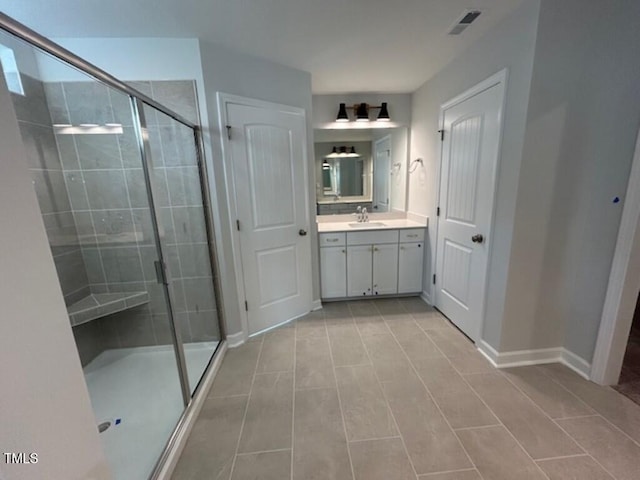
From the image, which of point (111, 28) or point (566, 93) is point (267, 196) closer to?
point (111, 28)

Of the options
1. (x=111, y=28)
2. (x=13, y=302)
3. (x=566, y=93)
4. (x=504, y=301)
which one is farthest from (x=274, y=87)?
(x=504, y=301)

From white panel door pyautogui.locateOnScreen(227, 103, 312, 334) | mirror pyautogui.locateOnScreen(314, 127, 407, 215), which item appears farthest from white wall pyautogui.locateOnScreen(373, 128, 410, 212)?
white panel door pyautogui.locateOnScreen(227, 103, 312, 334)

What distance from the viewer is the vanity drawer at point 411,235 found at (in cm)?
288

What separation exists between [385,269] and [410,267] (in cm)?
30

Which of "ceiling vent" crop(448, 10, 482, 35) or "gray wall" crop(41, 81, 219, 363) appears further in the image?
"gray wall" crop(41, 81, 219, 363)

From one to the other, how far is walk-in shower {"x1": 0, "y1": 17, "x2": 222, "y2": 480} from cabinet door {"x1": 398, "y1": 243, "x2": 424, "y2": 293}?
79.0 inches

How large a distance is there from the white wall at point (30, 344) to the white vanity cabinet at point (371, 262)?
2.25 metres

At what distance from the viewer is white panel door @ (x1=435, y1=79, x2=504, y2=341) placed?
1870 millimetres

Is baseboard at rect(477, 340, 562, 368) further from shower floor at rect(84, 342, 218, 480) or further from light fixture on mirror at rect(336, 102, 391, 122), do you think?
light fixture on mirror at rect(336, 102, 391, 122)

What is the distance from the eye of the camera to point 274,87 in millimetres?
2234

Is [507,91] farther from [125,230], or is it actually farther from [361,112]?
[125,230]

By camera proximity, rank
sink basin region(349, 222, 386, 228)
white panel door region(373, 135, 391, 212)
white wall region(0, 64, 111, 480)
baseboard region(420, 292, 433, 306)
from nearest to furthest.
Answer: white wall region(0, 64, 111, 480)
baseboard region(420, 292, 433, 306)
sink basin region(349, 222, 386, 228)
white panel door region(373, 135, 391, 212)

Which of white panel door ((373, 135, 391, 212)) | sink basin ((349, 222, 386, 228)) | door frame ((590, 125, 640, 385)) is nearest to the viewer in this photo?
door frame ((590, 125, 640, 385))

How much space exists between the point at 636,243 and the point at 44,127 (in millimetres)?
3776
